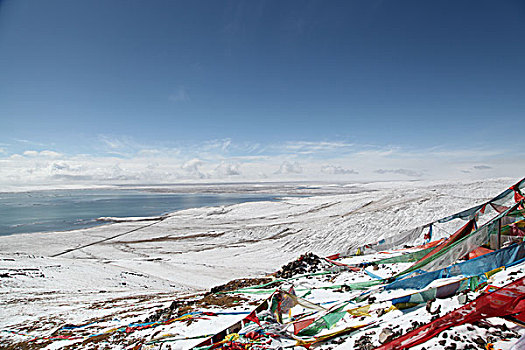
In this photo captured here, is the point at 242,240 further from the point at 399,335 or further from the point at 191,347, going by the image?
the point at 399,335

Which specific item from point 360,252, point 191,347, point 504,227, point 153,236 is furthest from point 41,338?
point 153,236

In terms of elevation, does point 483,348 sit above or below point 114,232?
above

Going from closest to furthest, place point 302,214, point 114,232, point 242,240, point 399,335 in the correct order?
point 399,335 < point 242,240 < point 114,232 < point 302,214

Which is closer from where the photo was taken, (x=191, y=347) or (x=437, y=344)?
(x=437, y=344)

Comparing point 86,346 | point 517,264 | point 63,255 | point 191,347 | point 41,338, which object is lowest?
point 63,255

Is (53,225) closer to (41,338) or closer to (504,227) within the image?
(41,338)

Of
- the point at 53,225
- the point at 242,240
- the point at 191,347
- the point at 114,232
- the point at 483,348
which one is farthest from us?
the point at 53,225

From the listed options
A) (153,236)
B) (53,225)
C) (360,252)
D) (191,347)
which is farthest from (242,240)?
(53,225)
